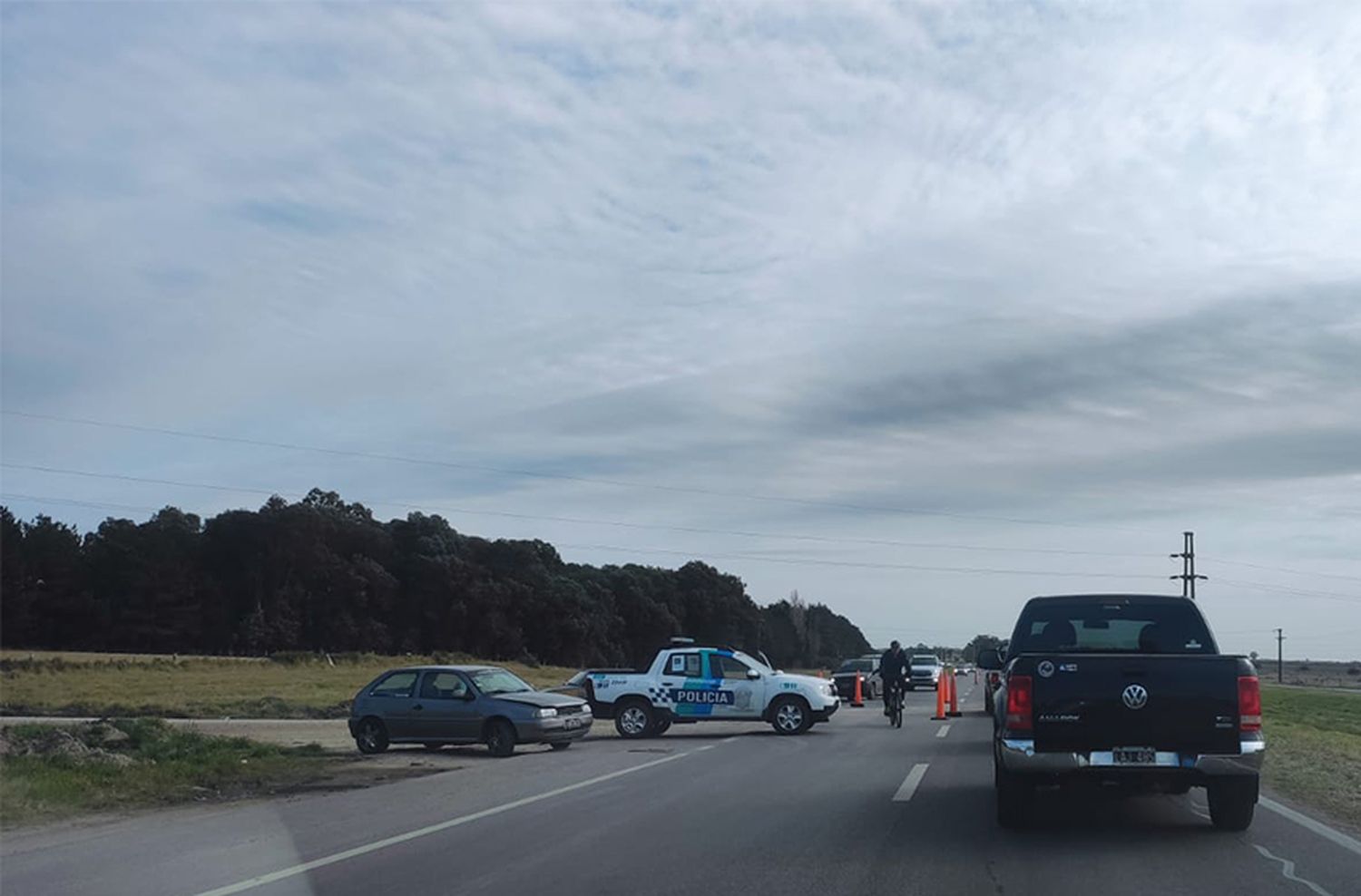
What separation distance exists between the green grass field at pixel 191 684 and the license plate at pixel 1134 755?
26688 millimetres

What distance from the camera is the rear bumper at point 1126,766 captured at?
11688 mm

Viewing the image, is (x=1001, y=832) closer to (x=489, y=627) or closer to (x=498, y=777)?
(x=498, y=777)

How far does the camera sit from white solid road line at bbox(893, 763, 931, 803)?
15453mm

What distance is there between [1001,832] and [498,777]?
8.16m

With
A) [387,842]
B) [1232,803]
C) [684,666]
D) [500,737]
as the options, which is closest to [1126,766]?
[1232,803]

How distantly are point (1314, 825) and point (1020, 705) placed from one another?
144 inches

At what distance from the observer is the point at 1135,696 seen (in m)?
11.8

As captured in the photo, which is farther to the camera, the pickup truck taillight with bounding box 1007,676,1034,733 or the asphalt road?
the pickup truck taillight with bounding box 1007,676,1034,733

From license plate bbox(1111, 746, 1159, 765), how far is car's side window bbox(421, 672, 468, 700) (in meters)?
13.6

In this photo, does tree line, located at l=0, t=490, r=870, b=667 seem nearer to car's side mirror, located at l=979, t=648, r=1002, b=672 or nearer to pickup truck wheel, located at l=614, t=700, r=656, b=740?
pickup truck wheel, located at l=614, t=700, r=656, b=740

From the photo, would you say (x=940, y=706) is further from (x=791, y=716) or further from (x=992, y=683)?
(x=992, y=683)

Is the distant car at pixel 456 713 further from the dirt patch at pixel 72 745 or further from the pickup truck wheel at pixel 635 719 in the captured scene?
the dirt patch at pixel 72 745

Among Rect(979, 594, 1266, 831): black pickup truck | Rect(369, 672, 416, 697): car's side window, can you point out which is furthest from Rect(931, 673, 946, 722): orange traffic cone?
Rect(979, 594, 1266, 831): black pickup truck

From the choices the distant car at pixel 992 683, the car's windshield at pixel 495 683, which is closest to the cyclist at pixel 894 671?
the distant car at pixel 992 683
